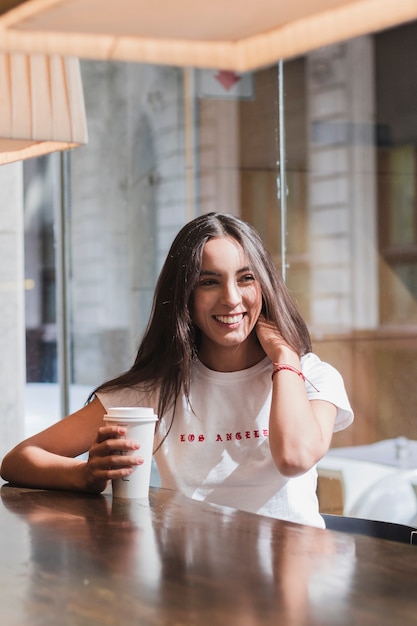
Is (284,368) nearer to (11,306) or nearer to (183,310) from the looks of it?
(183,310)

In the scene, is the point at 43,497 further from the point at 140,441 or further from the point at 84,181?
the point at 84,181

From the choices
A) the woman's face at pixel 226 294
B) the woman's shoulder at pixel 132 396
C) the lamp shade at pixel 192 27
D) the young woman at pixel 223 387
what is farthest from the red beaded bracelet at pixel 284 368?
the lamp shade at pixel 192 27

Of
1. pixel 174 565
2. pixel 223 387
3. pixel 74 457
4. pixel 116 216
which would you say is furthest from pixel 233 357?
pixel 116 216

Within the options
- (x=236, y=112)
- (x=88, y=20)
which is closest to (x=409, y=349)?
(x=236, y=112)

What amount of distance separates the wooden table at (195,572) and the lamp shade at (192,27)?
0.58 m

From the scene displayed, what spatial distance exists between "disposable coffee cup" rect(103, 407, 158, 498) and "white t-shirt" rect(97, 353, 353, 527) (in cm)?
30

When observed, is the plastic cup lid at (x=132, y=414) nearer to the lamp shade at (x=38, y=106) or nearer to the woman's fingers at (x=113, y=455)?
the woman's fingers at (x=113, y=455)

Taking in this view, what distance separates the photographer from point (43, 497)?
1.58 m

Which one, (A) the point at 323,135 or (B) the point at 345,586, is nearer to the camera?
(B) the point at 345,586

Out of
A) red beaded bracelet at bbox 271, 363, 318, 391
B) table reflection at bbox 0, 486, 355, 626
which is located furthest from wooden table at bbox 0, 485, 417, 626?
red beaded bracelet at bbox 271, 363, 318, 391

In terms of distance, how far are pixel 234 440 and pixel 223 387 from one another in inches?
4.4

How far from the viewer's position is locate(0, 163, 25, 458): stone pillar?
3.95 m

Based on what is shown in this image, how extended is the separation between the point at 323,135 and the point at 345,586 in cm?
1102

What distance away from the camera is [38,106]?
2.10 m
